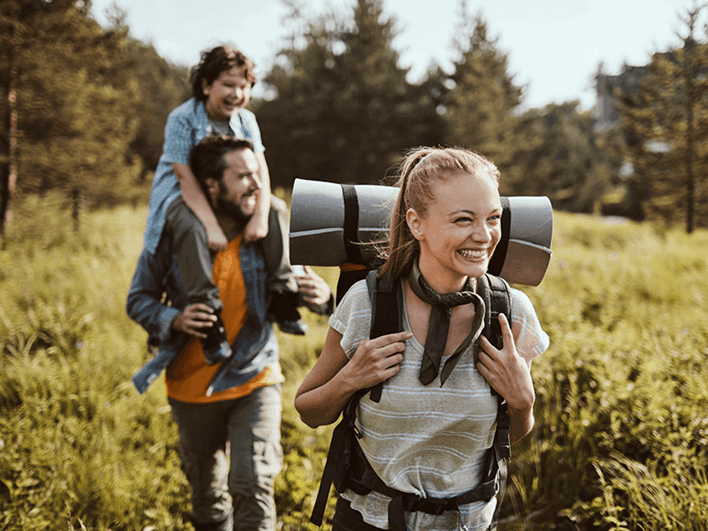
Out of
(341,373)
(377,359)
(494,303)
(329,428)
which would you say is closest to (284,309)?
(341,373)

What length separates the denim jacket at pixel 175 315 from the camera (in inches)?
84.4

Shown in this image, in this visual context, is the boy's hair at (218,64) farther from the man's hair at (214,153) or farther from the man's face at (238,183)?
the man's face at (238,183)

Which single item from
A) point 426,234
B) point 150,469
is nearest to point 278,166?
point 150,469

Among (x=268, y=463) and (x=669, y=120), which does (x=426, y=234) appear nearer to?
(x=268, y=463)

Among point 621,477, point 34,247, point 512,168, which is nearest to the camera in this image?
point 621,477

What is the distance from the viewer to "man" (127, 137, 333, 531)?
81.7 inches

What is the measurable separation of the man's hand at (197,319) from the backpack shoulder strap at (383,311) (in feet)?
3.26

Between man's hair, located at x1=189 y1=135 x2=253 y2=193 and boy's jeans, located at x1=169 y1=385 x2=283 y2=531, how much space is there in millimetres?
1096

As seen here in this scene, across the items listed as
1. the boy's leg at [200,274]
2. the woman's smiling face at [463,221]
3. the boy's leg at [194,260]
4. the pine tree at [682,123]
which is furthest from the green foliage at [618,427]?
the pine tree at [682,123]

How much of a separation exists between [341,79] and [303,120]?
280 centimetres

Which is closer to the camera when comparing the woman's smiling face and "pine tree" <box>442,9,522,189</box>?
the woman's smiling face

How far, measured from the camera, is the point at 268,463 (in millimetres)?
2125

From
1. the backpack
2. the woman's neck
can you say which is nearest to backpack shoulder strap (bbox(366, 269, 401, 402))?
the backpack

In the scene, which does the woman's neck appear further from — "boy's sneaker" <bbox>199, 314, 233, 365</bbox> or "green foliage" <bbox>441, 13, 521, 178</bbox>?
"green foliage" <bbox>441, 13, 521, 178</bbox>
